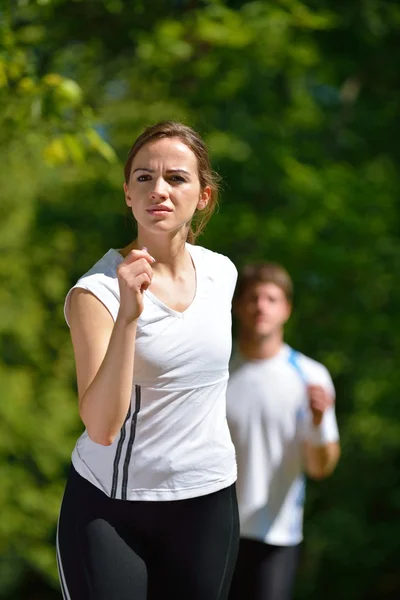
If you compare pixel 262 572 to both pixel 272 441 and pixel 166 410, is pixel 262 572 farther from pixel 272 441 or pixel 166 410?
pixel 166 410

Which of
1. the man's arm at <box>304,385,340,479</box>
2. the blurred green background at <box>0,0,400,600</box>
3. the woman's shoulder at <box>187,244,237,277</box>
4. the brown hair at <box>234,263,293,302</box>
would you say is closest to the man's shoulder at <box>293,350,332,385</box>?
the man's arm at <box>304,385,340,479</box>

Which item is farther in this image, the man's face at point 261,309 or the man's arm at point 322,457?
the man's face at point 261,309

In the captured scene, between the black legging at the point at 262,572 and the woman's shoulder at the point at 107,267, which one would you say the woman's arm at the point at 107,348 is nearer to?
the woman's shoulder at the point at 107,267

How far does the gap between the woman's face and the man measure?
1.49 metres

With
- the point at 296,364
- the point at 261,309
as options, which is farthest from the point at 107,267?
the point at 296,364

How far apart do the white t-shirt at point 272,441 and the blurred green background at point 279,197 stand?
2.17 m

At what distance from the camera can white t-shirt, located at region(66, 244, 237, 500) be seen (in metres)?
2.00

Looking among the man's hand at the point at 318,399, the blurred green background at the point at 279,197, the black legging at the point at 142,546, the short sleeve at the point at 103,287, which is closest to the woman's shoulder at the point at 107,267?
the short sleeve at the point at 103,287

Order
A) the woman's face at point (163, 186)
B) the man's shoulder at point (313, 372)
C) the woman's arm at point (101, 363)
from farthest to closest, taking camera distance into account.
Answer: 1. the man's shoulder at point (313, 372)
2. the woman's face at point (163, 186)
3. the woman's arm at point (101, 363)

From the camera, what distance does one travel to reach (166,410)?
2.04 metres

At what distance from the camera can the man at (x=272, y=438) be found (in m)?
3.55

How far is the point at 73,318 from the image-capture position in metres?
1.97

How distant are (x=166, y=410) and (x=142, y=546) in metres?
0.30

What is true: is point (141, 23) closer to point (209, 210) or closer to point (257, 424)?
point (257, 424)
